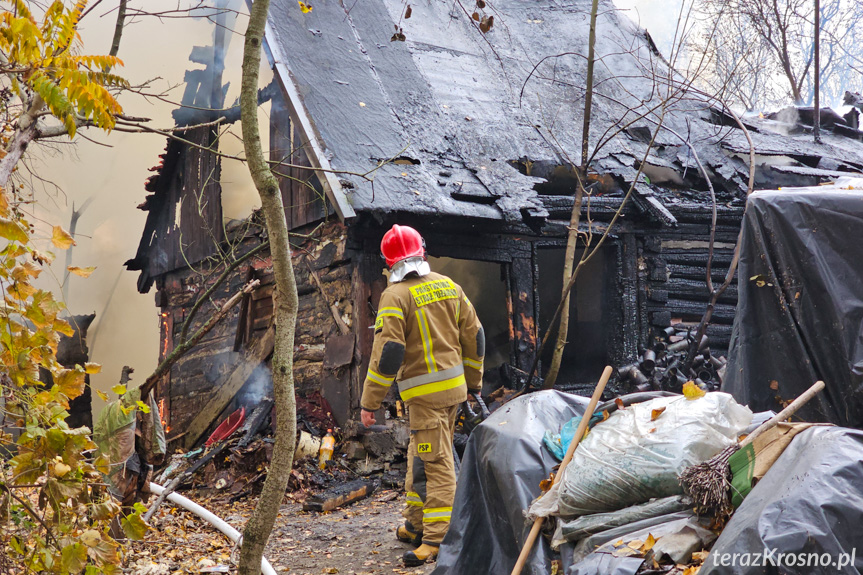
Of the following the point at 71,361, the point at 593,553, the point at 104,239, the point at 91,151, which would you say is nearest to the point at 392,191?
the point at 593,553

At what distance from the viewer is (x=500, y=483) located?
3.83 m

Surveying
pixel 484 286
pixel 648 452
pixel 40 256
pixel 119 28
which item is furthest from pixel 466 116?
pixel 40 256

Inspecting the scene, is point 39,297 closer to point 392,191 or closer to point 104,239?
point 392,191

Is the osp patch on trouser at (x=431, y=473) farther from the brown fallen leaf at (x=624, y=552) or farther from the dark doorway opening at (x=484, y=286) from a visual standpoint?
the dark doorway opening at (x=484, y=286)

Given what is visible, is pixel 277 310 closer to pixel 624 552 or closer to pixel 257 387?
pixel 624 552

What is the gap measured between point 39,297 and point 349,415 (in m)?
6.01

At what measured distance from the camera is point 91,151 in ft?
80.9

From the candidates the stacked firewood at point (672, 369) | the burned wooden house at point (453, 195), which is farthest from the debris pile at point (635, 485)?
the stacked firewood at point (672, 369)

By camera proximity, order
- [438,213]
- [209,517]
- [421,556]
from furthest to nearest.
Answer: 1. [438,213]
2. [209,517]
3. [421,556]

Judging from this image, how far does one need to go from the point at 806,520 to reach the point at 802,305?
1.49 m

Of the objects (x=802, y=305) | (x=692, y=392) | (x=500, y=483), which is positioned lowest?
(x=500, y=483)

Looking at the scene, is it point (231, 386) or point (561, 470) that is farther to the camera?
point (231, 386)

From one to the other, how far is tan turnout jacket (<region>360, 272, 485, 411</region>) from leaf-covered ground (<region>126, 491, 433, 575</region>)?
1.07 metres

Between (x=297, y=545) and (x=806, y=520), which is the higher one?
(x=806, y=520)
